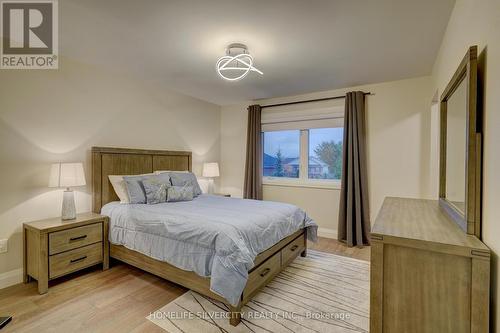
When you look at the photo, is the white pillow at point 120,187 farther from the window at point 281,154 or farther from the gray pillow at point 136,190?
the window at point 281,154

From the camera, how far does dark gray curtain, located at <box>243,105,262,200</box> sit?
4484 millimetres

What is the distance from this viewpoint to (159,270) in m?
2.33

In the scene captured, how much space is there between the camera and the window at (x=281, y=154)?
439cm

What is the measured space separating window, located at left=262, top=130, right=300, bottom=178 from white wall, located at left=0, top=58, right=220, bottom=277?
191cm

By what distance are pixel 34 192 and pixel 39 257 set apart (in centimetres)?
71

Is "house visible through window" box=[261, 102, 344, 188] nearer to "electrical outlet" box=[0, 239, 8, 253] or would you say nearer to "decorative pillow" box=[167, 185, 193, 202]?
"decorative pillow" box=[167, 185, 193, 202]

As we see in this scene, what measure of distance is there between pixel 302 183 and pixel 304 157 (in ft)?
1.49

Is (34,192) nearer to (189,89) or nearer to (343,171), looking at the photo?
(189,89)

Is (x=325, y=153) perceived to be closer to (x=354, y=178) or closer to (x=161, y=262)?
(x=354, y=178)

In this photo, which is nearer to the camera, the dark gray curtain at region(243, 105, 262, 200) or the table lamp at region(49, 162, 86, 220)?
the table lamp at region(49, 162, 86, 220)

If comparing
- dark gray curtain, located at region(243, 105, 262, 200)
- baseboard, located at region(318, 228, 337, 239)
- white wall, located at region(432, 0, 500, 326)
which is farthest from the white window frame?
white wall, located at region(432, 0, 500, 326)

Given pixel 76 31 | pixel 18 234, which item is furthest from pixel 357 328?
pixel 76 31

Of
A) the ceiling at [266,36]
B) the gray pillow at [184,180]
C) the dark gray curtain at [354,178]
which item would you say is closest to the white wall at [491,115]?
the ceiling at [266,36]

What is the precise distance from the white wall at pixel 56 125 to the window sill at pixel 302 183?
2.02 m
